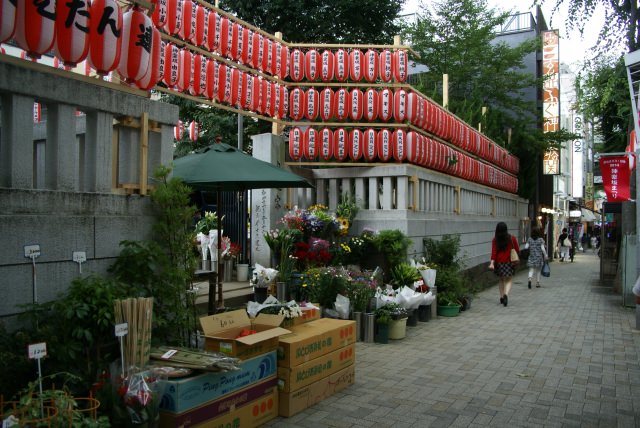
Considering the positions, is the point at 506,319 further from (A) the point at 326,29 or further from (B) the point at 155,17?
(A) the point at 326,29

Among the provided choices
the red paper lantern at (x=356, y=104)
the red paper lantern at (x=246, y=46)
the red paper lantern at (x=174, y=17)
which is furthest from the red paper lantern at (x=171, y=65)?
the red paper lantern at (x=356, y=104)

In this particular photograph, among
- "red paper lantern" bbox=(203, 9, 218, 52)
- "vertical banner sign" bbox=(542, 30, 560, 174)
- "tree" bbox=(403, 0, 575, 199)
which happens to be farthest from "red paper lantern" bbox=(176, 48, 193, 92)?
"vertical banner sign" bbox=(542, 30, 560, 174)

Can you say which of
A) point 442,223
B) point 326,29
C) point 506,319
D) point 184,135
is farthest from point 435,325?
point 184,135

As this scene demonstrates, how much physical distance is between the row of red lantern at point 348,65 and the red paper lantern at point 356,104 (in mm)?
361

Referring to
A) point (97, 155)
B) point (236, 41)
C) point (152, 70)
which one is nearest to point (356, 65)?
point (236, 41)

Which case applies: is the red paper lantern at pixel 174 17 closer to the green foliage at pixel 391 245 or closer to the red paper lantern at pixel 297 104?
the red paper lantern at pixel 297 104

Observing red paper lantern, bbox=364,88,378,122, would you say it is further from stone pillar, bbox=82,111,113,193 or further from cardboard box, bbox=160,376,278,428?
cardboard box, bbox=160,376,278,428

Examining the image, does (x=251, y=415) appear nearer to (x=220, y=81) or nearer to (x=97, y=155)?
(x=97, y=155)

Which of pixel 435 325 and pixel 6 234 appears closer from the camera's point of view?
pixel 6 234

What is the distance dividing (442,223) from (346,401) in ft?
28.4

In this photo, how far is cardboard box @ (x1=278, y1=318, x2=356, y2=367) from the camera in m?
5.07

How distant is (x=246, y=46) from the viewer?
409 inches

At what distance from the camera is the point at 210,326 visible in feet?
16.2

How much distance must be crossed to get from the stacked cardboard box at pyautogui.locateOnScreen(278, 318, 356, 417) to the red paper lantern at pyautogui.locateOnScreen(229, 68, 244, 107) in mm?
5508
